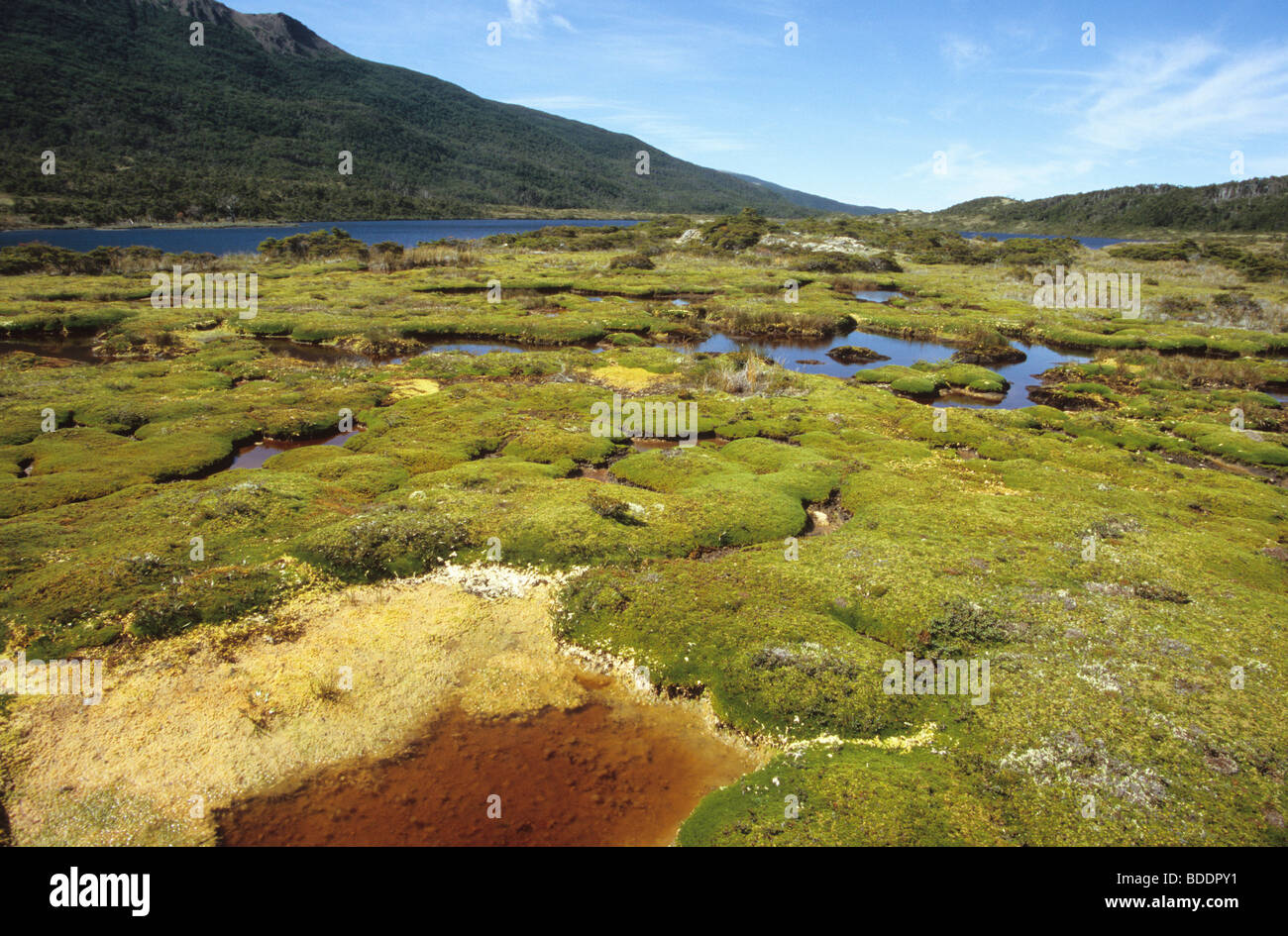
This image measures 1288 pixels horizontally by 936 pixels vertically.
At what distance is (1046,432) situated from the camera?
97.5ft

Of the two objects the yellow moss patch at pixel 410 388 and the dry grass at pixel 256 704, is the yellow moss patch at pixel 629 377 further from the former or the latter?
the dry grass at pixel 256 704

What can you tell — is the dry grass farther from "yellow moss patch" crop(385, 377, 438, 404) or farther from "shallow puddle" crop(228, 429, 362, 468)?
"yellow moss patch" crop(385, 377, 438, 404)

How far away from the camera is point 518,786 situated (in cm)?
1051

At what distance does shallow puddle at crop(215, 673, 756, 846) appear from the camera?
962 cm

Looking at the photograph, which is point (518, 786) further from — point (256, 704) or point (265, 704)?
point (256, 704)

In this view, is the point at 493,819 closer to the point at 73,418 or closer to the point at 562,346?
the point at 73,418

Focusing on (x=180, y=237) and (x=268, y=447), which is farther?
(x=180, y=237)

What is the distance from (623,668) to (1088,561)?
1339 cm

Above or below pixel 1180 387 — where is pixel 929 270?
above

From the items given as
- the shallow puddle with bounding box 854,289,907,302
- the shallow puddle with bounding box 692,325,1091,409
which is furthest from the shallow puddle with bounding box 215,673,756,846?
the shallow puddle with bounding box 854,289,907,302

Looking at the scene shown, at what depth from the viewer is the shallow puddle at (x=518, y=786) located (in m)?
9.62

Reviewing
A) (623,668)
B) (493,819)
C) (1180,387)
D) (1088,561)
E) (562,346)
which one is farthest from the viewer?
(562,346)

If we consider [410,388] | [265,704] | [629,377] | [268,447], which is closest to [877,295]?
[629,377]
